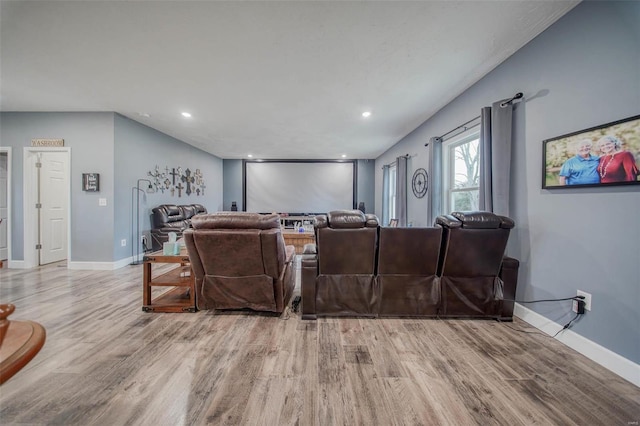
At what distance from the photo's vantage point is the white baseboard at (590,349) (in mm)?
1477

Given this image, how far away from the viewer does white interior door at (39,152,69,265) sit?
4.07m

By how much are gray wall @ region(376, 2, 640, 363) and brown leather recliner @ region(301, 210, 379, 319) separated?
143 centimetres

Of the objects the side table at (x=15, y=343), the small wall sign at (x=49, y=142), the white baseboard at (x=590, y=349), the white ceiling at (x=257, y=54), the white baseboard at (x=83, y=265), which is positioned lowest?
the white baseboard at (x=590, y=349)

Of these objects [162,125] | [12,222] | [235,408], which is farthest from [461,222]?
[12,222]

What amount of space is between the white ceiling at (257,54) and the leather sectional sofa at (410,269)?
1.58 meters

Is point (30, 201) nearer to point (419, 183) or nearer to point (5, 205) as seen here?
point (5, 205)

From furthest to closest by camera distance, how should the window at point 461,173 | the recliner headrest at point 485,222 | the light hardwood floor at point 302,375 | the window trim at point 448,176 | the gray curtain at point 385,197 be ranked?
the gray curtain at point 385,197
the window trim at point 448,176
the window at point 461,173
the recliner headrest at point 485,222
the light hardwood floor at point 302,375

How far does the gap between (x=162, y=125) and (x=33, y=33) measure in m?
2.47

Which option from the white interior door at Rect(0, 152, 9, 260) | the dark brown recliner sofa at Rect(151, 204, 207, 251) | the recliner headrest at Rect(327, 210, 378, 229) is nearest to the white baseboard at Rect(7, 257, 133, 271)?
the white interior door at Rect(0, 152, 9, 260)

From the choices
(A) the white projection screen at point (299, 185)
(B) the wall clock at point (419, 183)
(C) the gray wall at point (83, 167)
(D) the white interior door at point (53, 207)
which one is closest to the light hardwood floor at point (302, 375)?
(C) the gray wall at point (83, 167)

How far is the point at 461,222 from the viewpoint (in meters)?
2.09

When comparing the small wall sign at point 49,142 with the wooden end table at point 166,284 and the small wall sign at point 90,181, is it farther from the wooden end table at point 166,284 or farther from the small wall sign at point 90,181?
the wooden end table at point 166,284

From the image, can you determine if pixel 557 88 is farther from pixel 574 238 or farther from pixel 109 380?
pixel 109 380

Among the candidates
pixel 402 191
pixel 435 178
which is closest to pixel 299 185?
pixel 402 191
